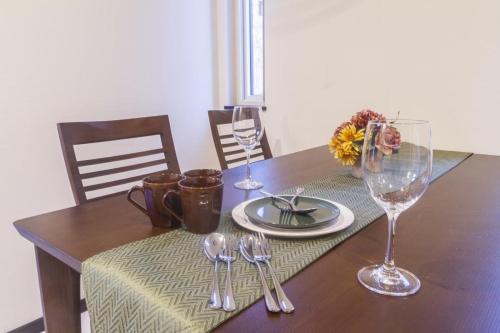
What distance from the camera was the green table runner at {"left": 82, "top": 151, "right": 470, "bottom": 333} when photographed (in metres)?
0.46

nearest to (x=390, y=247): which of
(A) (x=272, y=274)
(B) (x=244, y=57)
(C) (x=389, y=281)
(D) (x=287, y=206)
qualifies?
(C) (x=389, y=281)

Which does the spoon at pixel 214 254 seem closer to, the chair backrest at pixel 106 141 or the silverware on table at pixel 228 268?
the silverware on table at pixel 228 268

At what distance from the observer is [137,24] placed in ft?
6.25

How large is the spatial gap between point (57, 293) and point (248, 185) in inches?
20.5

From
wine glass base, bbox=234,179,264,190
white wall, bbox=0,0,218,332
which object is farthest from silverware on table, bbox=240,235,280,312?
white wall, bbox=0,0,218,332

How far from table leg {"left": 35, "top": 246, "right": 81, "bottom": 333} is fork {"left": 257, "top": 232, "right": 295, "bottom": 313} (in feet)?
1.54

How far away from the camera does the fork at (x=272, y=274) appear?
0.46 meters

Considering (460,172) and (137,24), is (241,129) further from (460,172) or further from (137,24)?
(137,24)

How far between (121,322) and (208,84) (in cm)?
205

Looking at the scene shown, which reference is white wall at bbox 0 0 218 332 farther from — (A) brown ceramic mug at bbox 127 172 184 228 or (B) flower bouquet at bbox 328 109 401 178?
(B) flower bouquet at bbox 328 109 401 178

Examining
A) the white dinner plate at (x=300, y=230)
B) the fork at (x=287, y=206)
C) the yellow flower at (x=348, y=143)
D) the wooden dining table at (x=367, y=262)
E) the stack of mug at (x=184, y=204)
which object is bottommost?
the wooden dining table at (x=367, y=262)

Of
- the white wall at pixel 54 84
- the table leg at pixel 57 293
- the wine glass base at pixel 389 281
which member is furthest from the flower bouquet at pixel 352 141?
the white wall at pixel 54 84

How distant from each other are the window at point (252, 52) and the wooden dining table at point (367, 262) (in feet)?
5.18

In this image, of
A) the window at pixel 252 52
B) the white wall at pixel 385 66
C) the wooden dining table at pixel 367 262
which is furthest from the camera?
the window at pixel 252 52
